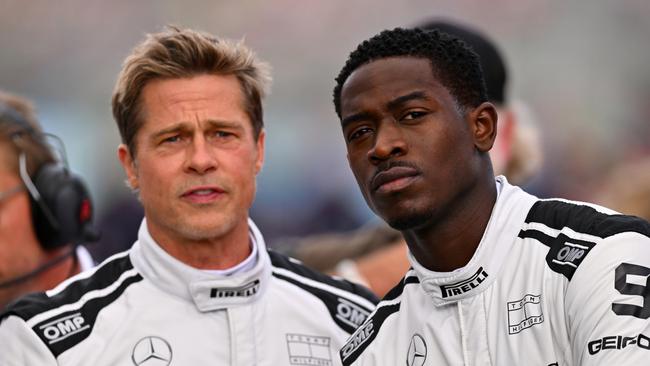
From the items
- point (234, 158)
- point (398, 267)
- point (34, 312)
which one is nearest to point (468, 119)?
point (234, 158)

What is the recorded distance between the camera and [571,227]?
274 cm

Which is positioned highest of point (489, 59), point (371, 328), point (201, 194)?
point (489, 59)

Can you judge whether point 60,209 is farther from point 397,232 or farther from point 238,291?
point 397,232

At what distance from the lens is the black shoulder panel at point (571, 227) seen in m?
2.64

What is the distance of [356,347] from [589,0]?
443 centimetres

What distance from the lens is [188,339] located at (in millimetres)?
3434

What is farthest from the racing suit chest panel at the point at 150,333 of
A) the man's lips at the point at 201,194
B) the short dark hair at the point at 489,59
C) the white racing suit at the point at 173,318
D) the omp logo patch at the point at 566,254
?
the short dark hair at the point at 489,59

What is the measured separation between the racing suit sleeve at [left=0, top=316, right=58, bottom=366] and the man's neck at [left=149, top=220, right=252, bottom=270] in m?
0.53

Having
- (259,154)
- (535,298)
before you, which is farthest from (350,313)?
(535,298)

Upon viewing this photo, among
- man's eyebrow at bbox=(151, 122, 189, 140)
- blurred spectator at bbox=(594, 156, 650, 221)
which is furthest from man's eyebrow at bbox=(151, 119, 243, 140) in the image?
blurred spectator at bbox=(594, 156, 650, 221)

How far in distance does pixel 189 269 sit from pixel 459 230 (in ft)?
3.32

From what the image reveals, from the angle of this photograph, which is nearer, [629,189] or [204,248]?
[204,248]

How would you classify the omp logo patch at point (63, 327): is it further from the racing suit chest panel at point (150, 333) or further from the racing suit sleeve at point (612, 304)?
the racing suit sleeve at point (612, 304)

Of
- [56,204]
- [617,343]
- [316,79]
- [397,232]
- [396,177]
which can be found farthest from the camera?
[316,79]
